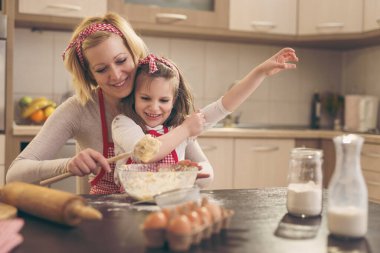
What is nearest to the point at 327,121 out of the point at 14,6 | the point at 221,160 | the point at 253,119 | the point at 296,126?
the point at 296,126

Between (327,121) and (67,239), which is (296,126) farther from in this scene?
(67,239)

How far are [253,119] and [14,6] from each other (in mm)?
1667

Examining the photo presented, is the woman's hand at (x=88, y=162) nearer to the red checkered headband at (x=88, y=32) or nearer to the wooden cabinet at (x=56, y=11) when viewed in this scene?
the red checkered headband at (x=88, y=32)

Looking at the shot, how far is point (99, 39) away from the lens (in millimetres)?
1572

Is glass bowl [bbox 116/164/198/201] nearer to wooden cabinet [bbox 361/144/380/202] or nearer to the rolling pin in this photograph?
the rolling pin

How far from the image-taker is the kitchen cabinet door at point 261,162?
2.93 metres

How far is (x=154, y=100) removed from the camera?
151 cm

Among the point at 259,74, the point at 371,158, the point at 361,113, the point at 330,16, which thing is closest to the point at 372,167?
the point at 371,158

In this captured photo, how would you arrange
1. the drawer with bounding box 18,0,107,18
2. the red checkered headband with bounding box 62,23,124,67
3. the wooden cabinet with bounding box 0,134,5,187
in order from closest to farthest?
the red checkered headband with bounding box 62,23,124,67
the wooden cabinet with bounding box 0,134,5,187
the drawer with bounding box 18,0,107,18

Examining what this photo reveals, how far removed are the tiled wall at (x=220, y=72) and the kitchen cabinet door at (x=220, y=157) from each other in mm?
557

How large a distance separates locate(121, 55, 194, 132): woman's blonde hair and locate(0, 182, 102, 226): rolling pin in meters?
0.57

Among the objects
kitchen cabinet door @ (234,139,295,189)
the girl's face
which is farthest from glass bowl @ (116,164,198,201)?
kitchen cabinet door @ (234,139,295,189)

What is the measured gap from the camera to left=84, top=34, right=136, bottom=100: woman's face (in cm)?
156

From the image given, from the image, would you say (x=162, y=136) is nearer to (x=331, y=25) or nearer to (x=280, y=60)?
(x=280, y=60)
